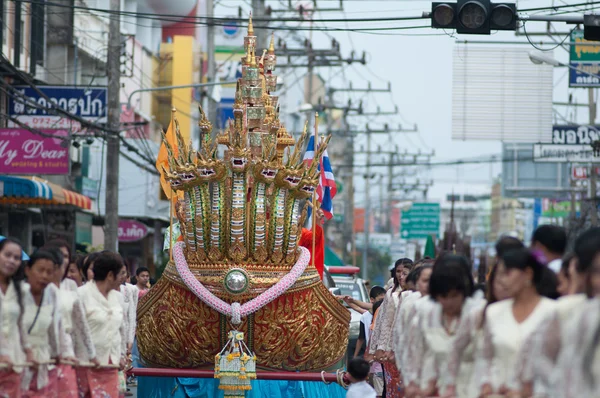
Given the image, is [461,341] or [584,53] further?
[584,53]

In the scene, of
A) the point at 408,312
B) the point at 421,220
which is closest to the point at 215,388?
the point at 408,312

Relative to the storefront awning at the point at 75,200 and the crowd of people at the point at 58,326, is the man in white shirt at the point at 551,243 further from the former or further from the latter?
the storefront awning at the point at 75,200

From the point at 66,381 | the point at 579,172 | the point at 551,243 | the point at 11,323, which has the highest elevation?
the point at 579,172

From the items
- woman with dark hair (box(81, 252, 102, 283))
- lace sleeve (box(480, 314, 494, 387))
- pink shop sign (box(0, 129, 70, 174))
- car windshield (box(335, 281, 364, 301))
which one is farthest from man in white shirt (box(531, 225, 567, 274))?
pink shop sign (box(0, 129, 70, 174))

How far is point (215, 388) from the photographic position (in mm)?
13703

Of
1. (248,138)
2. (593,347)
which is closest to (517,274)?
(593,347)

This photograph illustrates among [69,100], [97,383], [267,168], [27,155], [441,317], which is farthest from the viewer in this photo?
[69,100]

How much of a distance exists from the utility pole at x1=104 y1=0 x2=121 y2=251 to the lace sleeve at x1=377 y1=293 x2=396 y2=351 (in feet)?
40.8

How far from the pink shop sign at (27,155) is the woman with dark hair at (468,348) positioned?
1647 centimetres

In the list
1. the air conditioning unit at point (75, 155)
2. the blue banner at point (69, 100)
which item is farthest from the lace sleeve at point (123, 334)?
the air conditioning unit at point (75, 155)

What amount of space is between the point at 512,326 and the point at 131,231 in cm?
2893

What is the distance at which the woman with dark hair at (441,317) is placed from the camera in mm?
8500

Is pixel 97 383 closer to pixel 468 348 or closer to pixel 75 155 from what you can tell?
pixel 468 348

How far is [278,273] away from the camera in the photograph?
1385 cm
